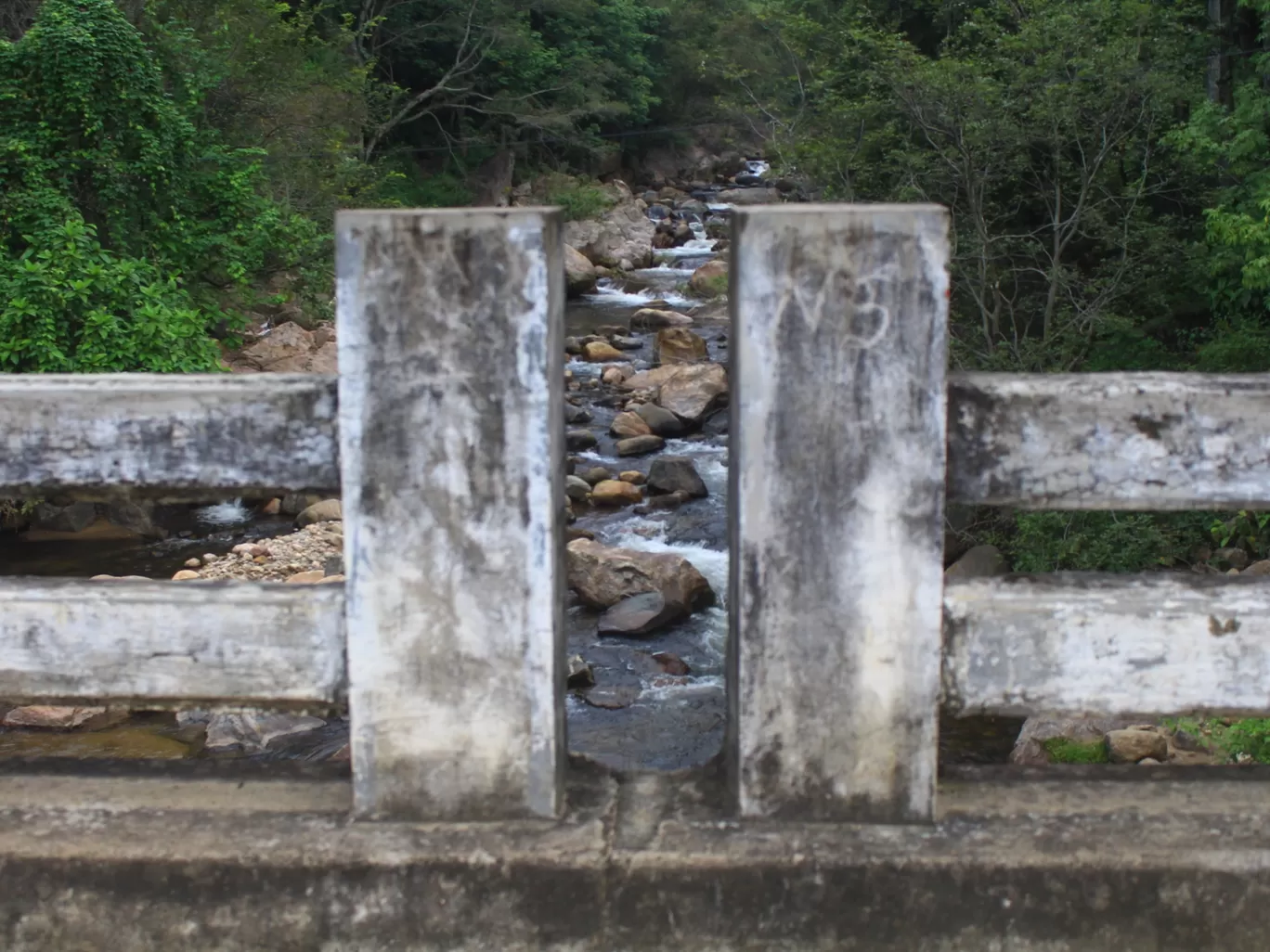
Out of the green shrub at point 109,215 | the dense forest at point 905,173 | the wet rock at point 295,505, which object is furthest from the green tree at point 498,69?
the wet rock at point 295,505

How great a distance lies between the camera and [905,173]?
45.0ft

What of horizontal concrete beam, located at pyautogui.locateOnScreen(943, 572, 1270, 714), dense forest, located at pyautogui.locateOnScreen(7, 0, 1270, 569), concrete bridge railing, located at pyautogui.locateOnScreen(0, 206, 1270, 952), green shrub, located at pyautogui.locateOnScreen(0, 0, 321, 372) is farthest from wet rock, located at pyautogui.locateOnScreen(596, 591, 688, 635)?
horizontal concrete beam, located at pyautogui.locateOnScreen(943, 572, 1270, 714)

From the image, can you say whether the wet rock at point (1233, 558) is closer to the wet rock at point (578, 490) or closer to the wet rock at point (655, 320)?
the wet rock at point (578, 490)

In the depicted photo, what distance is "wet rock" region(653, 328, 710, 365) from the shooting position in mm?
19594

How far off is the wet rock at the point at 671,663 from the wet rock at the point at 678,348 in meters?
10.7

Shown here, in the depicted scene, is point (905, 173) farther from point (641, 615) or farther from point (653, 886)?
point (653, 886)

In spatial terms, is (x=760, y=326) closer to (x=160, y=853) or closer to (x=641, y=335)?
(x=160, y=853)

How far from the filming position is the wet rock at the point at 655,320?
22.6 m

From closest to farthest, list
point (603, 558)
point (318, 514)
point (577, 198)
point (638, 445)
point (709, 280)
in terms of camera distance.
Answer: point (603, 558), point (318, 514), point (638, 445), point (709, 280), point (577, 198)

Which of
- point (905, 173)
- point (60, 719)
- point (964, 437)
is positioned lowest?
point (60, 719)

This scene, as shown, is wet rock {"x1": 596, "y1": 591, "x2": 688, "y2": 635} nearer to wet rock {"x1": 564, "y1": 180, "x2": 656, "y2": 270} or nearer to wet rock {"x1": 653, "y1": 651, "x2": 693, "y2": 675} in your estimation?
wet rock {"x1": 653, "y1": 651, "x2": 693, "y2": 675}

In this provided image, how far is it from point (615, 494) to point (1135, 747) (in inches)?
296

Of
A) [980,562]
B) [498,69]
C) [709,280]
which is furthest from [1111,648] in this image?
[498,69]

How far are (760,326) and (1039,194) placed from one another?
38.3ft
